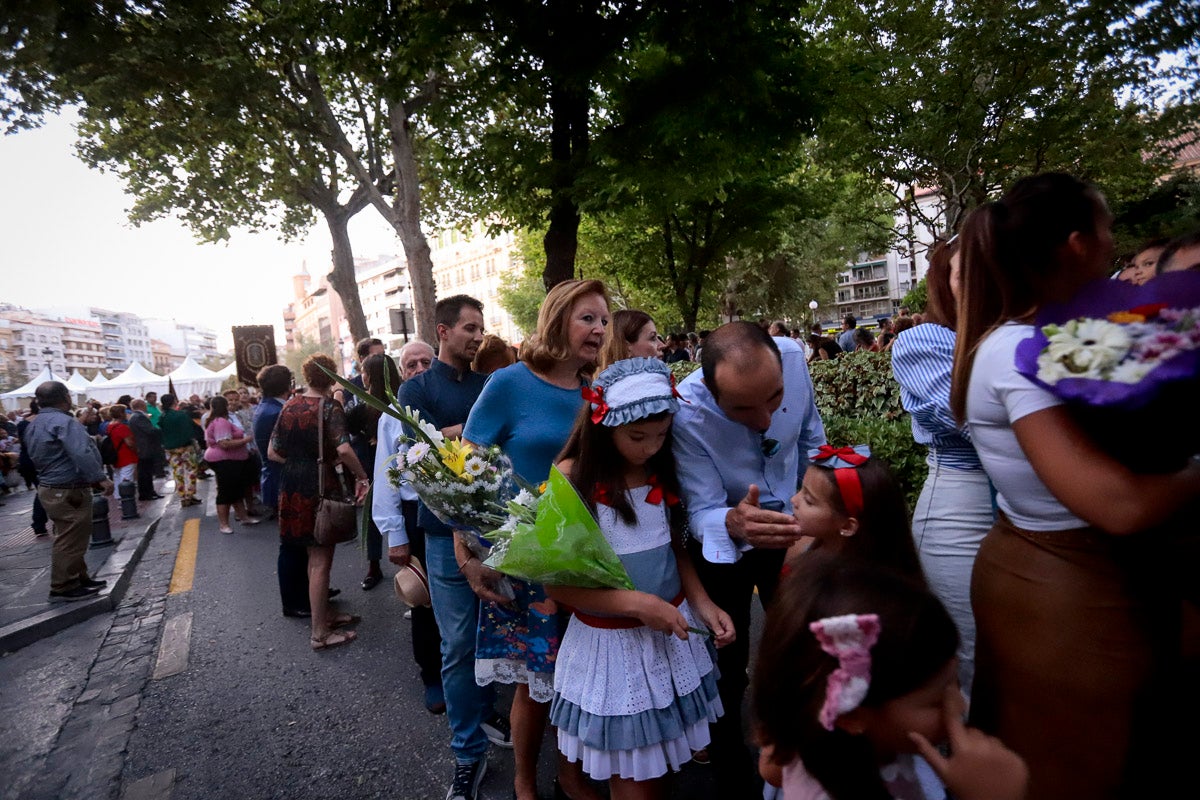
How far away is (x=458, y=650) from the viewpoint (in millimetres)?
2721

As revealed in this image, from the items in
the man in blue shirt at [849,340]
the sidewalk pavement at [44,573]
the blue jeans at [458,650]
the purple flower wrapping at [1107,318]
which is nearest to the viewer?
the purple flower wrapping at [1107,318]

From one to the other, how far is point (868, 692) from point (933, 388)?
3.52 feet

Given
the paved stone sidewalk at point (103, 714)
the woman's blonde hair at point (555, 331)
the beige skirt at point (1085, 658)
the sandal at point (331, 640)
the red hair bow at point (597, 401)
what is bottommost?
the paved stone sidewalk at point (103, 714)

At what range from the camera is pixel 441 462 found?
2107 mm

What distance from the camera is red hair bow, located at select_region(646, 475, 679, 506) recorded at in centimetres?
207

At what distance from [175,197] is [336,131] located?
5.24 m

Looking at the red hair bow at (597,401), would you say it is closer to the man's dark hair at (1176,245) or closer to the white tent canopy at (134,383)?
the man's dark hair at (1176,245)

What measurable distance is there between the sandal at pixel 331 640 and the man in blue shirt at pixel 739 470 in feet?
9.64

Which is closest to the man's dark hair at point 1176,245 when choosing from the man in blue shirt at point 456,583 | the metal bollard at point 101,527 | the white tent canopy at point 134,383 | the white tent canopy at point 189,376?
the man in blue shirt at point 456,583

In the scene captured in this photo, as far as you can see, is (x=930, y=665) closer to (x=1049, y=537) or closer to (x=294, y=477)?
(x=1049, y=537)

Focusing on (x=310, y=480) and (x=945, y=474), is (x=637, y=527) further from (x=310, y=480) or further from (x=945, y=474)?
(x=310, y=480)

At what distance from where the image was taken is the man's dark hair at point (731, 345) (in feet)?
6.66

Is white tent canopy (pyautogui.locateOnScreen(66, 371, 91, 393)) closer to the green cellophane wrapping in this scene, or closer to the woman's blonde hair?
the woman's blonde hair

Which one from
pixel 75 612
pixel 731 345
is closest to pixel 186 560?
pixel 75 612
